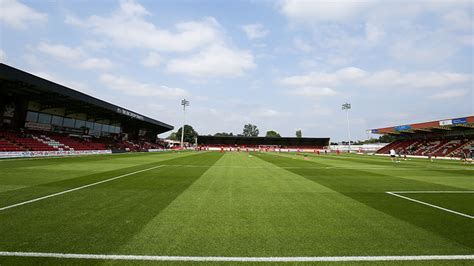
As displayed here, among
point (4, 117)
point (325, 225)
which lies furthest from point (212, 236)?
point (4, 117)

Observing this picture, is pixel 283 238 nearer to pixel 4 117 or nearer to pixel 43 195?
pixel 43 195

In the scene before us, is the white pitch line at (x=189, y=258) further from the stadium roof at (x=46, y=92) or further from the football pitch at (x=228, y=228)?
the stadium roof at (x=46, y=92)

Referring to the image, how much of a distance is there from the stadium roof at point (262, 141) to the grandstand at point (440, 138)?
35000mm

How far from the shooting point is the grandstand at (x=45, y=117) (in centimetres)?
2708

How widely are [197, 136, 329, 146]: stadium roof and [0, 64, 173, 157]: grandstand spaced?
2075 inches

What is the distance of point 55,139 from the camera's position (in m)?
37.2

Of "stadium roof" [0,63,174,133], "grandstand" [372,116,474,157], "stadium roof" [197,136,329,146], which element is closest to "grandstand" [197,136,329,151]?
"stadium roof" [197,136,329,146]

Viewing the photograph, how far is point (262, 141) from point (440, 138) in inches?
2374

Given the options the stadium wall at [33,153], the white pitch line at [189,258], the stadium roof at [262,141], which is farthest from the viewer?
the stadium roof at [262,141]

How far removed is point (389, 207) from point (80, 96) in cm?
3734

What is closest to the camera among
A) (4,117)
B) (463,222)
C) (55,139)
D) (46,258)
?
(46,258)

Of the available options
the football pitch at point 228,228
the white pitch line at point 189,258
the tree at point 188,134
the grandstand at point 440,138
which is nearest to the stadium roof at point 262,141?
the grandstand at point 440,138

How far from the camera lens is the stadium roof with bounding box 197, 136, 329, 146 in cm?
10206

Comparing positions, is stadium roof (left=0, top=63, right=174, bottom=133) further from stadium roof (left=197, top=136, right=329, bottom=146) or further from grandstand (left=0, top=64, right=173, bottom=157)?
stadium roof (left=197, top=136, right=329, bottom=146)
